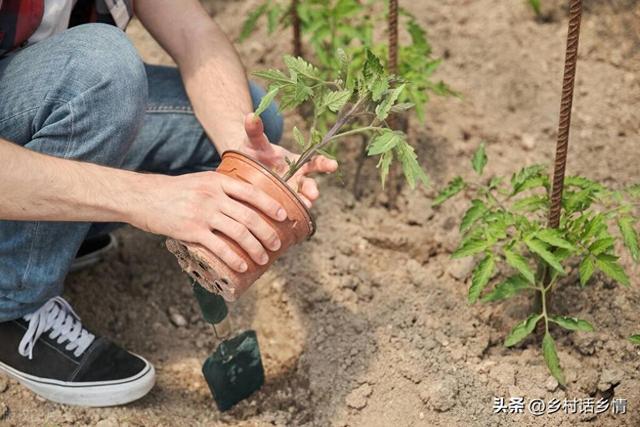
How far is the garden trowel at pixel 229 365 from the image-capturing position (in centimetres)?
191

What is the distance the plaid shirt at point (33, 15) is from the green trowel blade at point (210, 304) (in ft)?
2.25

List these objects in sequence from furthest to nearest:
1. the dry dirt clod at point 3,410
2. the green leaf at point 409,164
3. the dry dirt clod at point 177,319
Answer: the dry dirt clod at point 177,319 < the dry dirt clod at point 3,410 < the green leaf at point 409,164

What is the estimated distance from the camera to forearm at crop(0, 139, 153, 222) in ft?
4.99

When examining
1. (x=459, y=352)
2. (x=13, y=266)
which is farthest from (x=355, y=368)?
(x=13, y=266)

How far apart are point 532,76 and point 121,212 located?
168 centimetres

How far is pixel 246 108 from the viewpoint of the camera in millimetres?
1918

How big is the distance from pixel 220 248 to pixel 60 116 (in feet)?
1.69

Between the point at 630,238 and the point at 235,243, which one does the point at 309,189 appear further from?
the point at 630,238

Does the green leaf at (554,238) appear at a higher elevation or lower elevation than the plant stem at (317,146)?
lower

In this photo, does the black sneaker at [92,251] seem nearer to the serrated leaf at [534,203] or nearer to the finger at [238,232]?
the finger at [238,232]

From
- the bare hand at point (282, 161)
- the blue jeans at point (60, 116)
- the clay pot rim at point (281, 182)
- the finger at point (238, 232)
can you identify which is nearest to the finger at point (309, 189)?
the bare hand at point (282, 161)

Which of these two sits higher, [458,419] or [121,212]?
[121,212]

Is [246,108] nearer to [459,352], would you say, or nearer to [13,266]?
[13,266]

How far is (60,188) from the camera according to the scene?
1544mm
